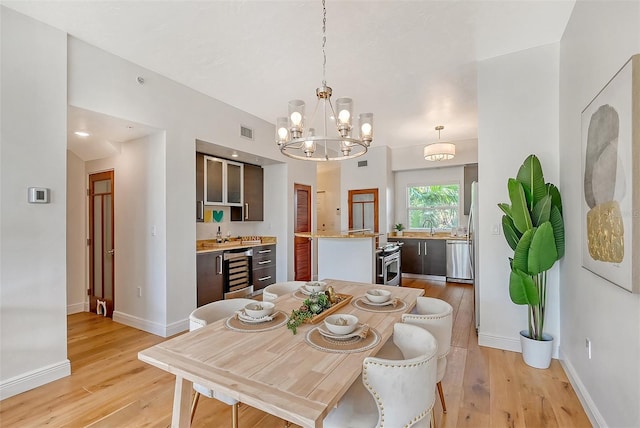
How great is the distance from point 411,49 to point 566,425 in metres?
3.11

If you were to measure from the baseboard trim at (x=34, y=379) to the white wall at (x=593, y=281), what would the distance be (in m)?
3.81

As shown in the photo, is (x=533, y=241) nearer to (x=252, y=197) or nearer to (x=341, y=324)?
(x=341, y=324)

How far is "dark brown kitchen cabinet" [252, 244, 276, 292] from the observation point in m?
4.89

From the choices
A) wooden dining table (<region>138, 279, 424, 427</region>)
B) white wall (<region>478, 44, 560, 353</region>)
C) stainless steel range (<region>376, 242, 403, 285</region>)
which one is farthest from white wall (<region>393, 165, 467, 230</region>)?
wooden dining table (<region>138, 279, 424, 427</region>)

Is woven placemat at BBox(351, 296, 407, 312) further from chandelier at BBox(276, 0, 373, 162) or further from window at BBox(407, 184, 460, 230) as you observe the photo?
window at BBox(407, 184, 460, 230)

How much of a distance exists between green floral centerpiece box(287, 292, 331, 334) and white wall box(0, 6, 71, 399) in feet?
7.23

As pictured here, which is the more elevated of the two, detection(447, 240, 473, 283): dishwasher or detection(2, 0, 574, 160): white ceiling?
detection(2, 0, 574, 160): white ceiling

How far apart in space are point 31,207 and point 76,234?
2.15 metres

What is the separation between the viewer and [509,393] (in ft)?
7.27

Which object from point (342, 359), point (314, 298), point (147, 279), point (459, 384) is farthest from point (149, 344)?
point (459, 384)

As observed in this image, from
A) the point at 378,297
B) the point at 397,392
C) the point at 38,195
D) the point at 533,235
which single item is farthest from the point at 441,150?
the point at 38,195

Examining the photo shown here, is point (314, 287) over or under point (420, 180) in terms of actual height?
under

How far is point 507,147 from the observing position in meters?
2.96

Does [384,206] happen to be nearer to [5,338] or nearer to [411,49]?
[411,49]
